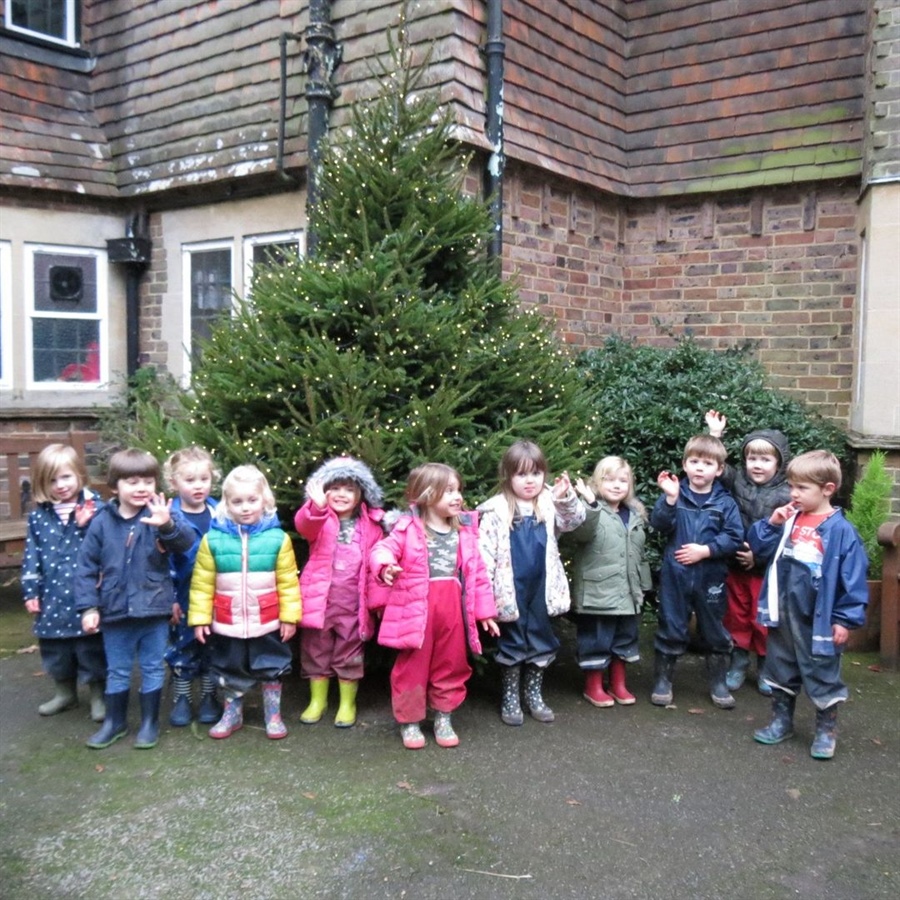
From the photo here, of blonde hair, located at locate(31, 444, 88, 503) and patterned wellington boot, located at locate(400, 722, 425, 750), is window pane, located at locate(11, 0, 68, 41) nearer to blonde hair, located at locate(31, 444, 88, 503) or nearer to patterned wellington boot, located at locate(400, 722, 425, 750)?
blonde hair, located at locate(31, 444, 88, 503)

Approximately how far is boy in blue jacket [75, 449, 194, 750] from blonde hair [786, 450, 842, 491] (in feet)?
9.11

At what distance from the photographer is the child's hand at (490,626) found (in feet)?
14.0

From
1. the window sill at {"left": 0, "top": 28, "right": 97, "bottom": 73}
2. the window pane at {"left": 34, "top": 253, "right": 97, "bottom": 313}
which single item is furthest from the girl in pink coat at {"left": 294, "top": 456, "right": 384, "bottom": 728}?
the window sill at {"left": 0, "top": 28, "right": 97, "bottom": 73}

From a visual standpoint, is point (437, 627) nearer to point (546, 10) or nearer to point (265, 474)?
point (265, 474)

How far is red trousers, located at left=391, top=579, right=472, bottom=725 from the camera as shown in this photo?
4262mm

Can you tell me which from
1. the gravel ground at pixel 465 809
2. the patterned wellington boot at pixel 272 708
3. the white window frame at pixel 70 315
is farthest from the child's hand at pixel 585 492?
the white window frame at pixel 70 315

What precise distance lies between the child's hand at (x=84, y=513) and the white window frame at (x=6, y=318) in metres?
5.32

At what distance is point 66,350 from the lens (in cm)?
941

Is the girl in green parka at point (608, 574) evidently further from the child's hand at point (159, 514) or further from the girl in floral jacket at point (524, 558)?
the child's hand at point (159, 514)

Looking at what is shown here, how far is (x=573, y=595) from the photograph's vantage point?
4746 mm

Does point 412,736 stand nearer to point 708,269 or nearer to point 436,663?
point 436,663

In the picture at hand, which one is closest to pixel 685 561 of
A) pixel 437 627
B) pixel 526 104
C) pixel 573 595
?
pixel 573 595

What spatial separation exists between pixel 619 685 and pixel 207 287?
602 centimetres

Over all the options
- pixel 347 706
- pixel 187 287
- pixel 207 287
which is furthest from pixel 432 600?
pixel 187 287
